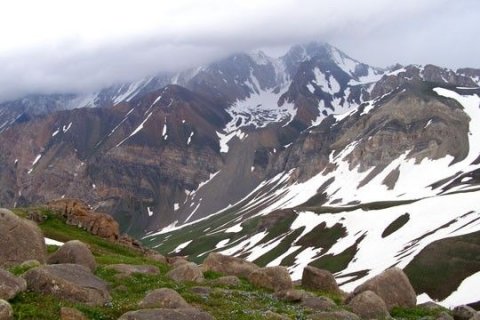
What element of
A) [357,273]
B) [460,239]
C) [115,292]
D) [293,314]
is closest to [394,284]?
[293,314]

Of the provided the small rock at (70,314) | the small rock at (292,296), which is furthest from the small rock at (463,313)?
the small rock at (70,314)

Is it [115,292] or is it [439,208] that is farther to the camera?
[439,208]

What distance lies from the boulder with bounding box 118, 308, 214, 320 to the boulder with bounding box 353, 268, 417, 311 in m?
14.8

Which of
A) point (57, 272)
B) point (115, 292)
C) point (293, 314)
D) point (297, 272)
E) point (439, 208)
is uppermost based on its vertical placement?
point (57, 272)

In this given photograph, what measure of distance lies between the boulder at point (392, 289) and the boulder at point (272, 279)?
4581 mm

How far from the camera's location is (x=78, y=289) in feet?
75.9

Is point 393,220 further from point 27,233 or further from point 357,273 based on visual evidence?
point 27,233

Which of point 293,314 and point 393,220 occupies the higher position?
point 293,314

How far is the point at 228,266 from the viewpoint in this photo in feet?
136

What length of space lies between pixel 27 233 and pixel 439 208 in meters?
101


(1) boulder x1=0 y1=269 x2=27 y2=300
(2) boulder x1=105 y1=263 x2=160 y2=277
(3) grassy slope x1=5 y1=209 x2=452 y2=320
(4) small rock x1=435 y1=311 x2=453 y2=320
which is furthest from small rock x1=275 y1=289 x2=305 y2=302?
(1) boulder x1=0 y1=269 x2=27 y2=300

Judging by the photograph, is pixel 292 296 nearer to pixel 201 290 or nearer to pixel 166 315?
pixel 201 290

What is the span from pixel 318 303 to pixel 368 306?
2.71 m

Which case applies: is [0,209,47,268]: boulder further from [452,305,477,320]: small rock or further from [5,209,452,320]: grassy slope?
[452,305,477,320]: small rock
